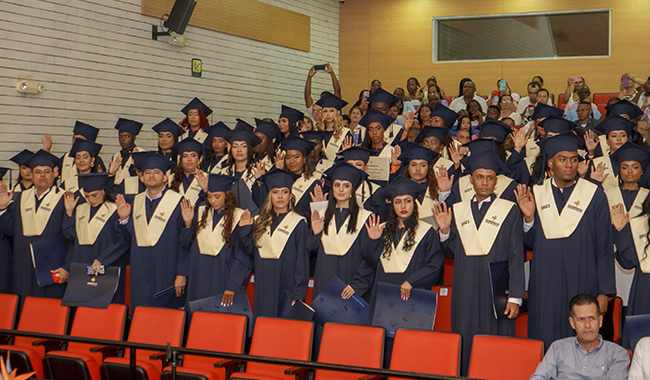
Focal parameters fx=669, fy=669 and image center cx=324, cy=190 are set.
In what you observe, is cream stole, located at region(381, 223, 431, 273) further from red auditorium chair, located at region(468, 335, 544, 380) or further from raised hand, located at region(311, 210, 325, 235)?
red auditorium chair, located at region(468, 335, 544, 380)

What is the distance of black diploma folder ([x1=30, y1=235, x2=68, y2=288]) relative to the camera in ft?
19.4

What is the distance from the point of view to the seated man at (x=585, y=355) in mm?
3611

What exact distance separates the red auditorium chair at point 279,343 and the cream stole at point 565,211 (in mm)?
1817

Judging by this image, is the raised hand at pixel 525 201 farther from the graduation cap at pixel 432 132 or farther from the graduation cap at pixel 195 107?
the graduation cap at pixel 195 107

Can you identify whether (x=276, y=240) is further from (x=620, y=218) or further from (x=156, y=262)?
(x=620, y=218)

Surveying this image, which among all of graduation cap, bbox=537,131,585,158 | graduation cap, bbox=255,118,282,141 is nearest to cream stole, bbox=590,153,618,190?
graduation cap, bbox=537,131,585,158

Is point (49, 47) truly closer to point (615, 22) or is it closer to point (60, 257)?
point (60, 257)

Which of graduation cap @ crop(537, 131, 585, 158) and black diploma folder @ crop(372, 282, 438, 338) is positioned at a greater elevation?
graduation cap @ crop(537, 131, 585, 158)

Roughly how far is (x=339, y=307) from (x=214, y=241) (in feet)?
4.19

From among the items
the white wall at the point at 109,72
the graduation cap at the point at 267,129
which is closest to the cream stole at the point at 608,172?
the graduation cap at the point at 267,129

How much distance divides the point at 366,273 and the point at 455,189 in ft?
5.25

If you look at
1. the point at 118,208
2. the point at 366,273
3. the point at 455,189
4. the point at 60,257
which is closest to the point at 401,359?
the point at 366,273

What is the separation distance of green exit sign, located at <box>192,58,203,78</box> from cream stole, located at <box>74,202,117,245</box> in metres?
4.89

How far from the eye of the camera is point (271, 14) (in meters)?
12.1
